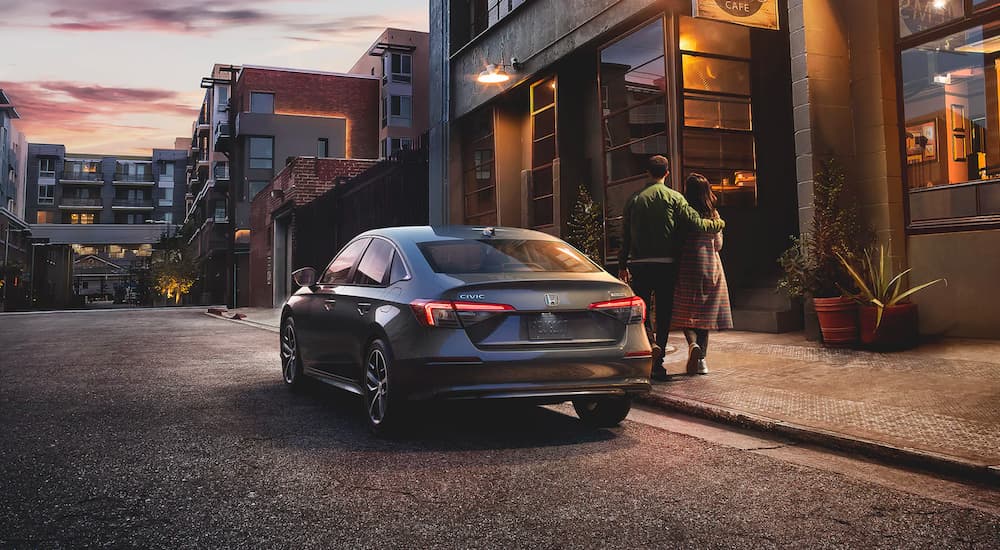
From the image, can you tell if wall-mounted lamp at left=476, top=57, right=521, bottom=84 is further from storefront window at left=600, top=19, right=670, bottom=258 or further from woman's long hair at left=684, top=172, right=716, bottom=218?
woman's long hair at left=684, top=172, right=716, bottom=218

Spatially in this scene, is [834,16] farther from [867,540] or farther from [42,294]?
[42,294]

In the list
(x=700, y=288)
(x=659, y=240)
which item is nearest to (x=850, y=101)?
(x=700, y=288)

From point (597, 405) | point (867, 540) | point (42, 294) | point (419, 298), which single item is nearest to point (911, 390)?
point (597, 405)

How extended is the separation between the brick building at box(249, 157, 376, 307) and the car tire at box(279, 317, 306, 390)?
19.1 metres

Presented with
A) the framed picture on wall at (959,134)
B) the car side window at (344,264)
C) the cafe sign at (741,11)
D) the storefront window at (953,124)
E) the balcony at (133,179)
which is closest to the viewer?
the car side window at (344,264)

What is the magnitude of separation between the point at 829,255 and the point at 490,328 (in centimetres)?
564

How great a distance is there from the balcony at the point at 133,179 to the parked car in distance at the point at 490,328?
121765 millimetres

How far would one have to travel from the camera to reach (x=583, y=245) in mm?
13414

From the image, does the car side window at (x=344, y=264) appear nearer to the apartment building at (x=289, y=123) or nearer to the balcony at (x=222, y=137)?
the apartment building at (x=289, y=123)

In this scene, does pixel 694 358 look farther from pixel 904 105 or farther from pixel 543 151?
pixel 543 151

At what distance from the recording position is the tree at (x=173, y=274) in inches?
A: 2756

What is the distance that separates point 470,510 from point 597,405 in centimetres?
230

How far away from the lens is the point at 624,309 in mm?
5242

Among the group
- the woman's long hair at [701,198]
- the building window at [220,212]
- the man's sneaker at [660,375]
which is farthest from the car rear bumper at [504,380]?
the building window at [220,212]
